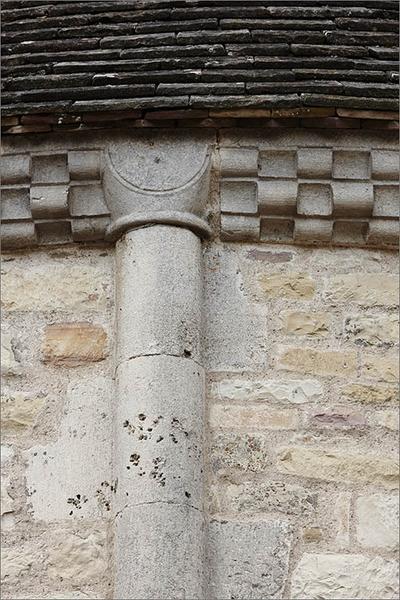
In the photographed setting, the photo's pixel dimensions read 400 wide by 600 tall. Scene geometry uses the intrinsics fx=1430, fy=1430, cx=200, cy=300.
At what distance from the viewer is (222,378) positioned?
14.5 ft

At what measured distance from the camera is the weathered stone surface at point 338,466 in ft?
14.1

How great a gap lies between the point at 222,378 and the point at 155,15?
1376 mm

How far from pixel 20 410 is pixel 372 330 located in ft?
3.72

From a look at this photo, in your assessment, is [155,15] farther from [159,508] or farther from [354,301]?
[159,508]

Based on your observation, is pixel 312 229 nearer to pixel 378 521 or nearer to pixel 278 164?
pixel 278 164

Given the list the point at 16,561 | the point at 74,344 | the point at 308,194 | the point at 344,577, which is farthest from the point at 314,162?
the point at 16,561

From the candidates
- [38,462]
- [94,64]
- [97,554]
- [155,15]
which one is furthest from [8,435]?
[155,15]

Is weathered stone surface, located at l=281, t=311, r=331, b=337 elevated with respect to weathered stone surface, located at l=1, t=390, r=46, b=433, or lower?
elevated

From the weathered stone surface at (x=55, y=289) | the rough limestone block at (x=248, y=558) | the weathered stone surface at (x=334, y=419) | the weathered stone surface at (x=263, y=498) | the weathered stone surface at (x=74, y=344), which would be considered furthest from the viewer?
the weathered stone surface at (x=55, y=289)

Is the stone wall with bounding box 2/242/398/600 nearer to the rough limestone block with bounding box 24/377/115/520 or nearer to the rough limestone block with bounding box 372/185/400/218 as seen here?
the rough limestone block with bounding box 24/377/115/520

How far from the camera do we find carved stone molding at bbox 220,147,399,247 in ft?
15.2

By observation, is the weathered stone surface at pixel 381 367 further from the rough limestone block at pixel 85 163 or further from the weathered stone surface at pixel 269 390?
the rough limestone block at pixel 85 163

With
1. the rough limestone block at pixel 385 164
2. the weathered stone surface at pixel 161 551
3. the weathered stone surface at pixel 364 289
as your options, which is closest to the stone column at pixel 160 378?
the weathered stone surface at pixel 161 551

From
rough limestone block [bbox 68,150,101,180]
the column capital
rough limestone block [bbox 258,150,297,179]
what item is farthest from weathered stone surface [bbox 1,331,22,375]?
rough limestone block [bbox 258,150,297,179]
